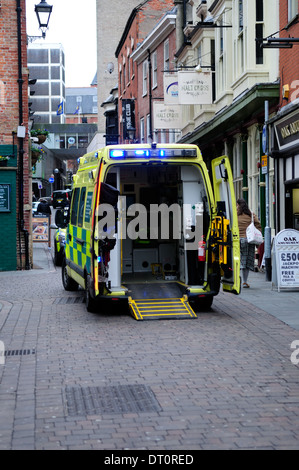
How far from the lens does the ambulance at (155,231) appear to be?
11.2m

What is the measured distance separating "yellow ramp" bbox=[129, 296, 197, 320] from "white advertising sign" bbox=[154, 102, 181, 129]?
51.7 ft

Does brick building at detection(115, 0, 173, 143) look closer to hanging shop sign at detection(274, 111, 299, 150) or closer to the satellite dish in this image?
the satellite dish

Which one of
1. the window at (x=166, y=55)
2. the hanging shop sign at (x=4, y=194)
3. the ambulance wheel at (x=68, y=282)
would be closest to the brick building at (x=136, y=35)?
the window at (x=166, y=55)

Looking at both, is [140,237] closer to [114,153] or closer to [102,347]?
[114,153]

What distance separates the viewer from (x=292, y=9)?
53.5 ft

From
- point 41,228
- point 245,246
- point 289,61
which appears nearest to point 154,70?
point 41,228

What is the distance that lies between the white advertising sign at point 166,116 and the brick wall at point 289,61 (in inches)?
379

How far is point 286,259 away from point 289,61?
5176 mm

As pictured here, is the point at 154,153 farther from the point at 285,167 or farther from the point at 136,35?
the point at 136,35

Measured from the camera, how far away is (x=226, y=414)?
603 centimetres

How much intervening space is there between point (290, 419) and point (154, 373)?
2.04 m

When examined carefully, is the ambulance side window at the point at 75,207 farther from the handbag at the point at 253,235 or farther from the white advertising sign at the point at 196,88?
the white advertising sign at the point at 196,88
